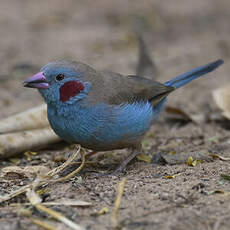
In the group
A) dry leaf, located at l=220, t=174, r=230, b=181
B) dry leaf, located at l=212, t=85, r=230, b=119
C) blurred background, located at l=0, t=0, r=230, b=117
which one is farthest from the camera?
blurred background, located at l=0, t=0, r=230, b=117

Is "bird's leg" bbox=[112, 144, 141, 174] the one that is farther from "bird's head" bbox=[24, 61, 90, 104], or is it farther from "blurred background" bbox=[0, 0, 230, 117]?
"blurred background" bbox=[0, 0, 230, 117]

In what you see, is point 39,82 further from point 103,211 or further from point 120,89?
point 103,211

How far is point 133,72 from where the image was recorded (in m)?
7.09

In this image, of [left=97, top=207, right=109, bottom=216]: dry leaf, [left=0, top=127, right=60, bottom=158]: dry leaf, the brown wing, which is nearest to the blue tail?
the brown wing

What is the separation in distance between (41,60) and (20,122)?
314 centimetres

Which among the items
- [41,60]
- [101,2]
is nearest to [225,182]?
[41,60]

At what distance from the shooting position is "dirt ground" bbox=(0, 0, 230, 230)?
9.39 feet

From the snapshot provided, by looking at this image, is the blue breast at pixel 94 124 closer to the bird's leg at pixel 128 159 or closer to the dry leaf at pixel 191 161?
the bird's leg at pixel 128 159

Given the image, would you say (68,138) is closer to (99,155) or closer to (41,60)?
(99,155)

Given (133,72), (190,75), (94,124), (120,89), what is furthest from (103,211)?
(133,72)

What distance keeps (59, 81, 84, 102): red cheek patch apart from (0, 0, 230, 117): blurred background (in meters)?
2.09

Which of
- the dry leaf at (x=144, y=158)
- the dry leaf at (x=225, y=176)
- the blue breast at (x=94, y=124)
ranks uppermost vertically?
the blue breast at (x=94, y=124)

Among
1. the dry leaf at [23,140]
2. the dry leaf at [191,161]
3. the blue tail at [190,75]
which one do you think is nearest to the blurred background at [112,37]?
the blue tail at [190,75]

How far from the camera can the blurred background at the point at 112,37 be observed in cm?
684
